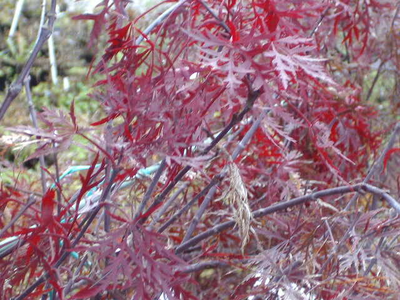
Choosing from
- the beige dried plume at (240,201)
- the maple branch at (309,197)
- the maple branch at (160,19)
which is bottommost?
the maple branch at (309,197)

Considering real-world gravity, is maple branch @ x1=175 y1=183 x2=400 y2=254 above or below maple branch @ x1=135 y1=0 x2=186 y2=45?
below

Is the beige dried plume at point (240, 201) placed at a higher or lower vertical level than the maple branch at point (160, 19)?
lower

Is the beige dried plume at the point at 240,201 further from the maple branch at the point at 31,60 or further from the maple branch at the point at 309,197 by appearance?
the maple branch at the point at 31,60

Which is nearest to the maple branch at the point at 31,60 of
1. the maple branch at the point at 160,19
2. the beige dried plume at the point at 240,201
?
the maple branch at the point at 160,19

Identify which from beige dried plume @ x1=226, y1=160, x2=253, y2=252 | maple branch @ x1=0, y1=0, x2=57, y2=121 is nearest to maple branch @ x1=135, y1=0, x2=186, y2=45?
maple branch @ x1=0, y1=0, x2=57, y2=121

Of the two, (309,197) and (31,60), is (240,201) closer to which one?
(309,197)

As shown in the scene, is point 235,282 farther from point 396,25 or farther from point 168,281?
point 396,25

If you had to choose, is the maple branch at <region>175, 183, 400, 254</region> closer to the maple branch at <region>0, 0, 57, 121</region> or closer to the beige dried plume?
the beige dried plume

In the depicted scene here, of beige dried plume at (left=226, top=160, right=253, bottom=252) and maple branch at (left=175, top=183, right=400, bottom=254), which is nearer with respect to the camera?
beige dried plume at (left=226, top=160, right=253, bottom=252)

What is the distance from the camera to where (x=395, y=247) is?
30.6 inches

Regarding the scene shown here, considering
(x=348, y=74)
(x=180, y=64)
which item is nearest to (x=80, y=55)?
(x=348, y=74)

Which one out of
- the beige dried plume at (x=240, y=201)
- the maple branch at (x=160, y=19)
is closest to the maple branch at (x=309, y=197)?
the beige dried plume at (x=240, y=201)

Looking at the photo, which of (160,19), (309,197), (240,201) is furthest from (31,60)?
(309,197)

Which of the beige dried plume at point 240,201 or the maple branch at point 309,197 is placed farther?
the maple branch at point 309,197
